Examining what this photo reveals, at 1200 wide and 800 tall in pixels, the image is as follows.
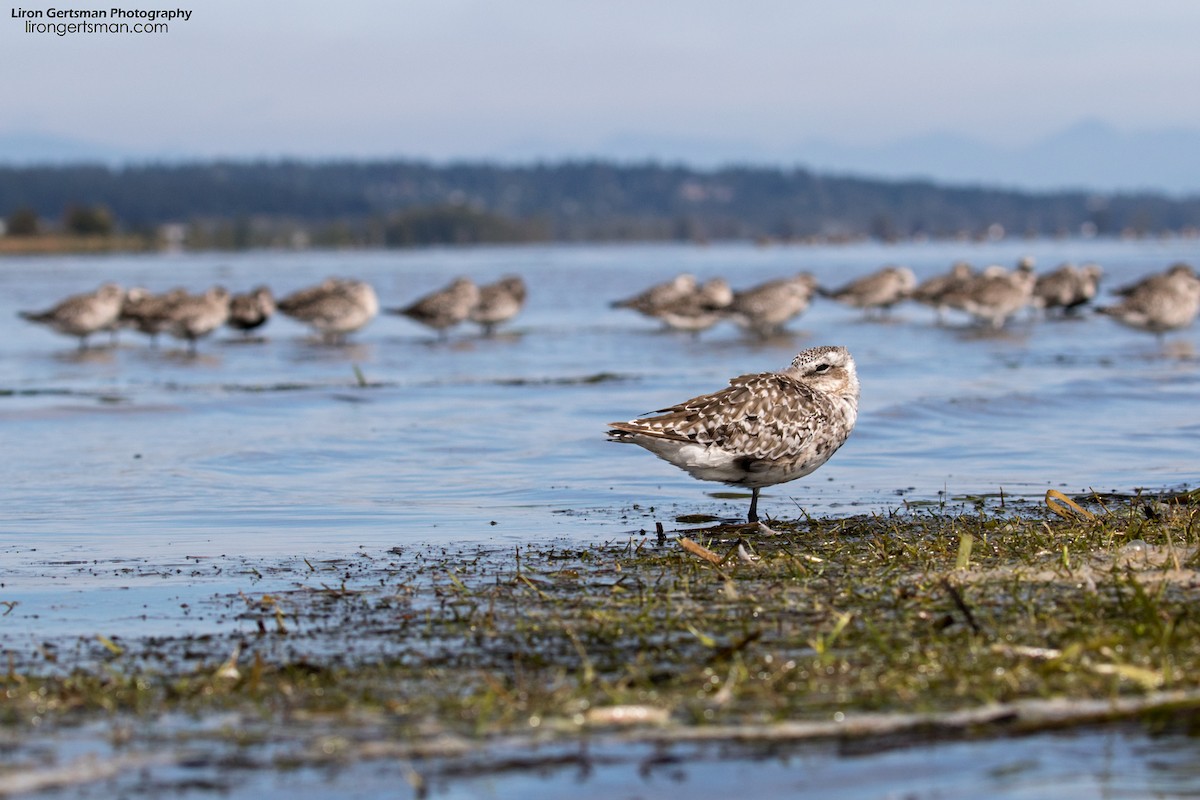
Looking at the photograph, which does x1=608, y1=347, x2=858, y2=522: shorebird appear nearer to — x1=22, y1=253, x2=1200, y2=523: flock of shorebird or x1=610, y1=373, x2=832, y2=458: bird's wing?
x1=610, y1=373, x2=832, y2=458: bird's wing

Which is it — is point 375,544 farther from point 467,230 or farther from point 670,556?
point 467,230

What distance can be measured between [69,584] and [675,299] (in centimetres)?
2203

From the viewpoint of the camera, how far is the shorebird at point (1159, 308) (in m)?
24.4

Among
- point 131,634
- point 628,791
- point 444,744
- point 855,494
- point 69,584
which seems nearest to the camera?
point 628,791

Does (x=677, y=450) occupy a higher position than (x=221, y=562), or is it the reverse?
(x=677, y=450)

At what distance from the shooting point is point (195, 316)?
2652 centimetres

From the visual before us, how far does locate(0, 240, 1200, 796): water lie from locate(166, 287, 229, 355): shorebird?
1.37ft

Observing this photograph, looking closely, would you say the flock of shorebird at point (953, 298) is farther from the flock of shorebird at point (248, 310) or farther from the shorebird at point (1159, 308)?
the flock of shorebird at point (248, 310)

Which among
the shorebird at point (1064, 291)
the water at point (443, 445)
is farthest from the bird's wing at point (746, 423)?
the shorebird at point (1064, 291)

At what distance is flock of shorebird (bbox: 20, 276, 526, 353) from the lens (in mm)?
26828

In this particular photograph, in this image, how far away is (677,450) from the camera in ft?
29.5

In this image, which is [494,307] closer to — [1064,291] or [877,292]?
[877,292]

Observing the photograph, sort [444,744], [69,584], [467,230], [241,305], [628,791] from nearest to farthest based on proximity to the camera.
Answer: [628,791] → [444,744] → [69,584] → [241,305] → [467,230]

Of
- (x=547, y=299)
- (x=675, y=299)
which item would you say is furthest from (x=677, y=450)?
(x=547, y=299)
